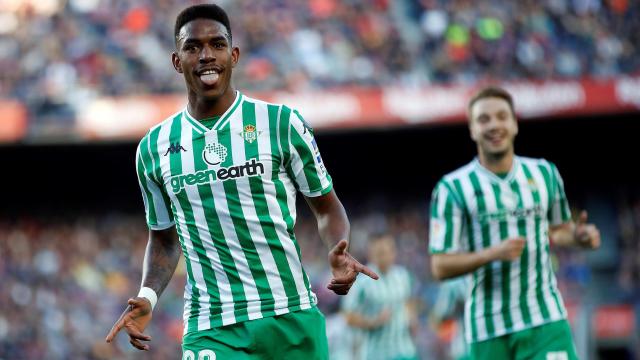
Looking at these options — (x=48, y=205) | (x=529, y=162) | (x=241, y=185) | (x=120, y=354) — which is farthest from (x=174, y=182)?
(x=48, y=205)

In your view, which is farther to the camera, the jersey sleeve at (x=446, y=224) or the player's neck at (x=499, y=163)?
the player's neck at (x=499, y=163)

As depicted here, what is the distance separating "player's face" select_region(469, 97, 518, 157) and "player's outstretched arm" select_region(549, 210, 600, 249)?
0.55m

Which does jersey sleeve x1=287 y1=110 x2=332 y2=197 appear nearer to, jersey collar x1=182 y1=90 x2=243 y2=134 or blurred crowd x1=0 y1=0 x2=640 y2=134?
jersey collar x1=182 y1=90 x2=243 y2=134

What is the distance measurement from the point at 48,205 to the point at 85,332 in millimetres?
4235

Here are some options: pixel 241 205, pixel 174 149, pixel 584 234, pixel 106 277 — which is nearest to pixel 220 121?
pixel 174 149

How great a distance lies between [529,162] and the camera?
20.4ft

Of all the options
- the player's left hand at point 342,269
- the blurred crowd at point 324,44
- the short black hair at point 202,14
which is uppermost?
the blurred crowd at point 324,44

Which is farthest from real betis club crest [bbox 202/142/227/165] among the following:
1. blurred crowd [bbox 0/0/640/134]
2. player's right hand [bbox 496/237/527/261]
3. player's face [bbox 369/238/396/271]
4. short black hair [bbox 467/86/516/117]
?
blurred crowd [bbox 0/0/640/134]

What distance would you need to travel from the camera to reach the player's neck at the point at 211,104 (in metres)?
4.40

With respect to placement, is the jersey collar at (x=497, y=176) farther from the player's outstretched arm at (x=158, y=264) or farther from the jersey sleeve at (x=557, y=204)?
the player's outstretched arm at (x=158, y=264)

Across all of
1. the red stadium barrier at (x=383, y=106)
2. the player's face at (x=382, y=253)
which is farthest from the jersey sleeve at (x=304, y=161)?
the red stadium barrier at (x=383, y=106)

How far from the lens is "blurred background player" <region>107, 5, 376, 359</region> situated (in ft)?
14.1

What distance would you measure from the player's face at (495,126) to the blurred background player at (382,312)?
4100 millimetres

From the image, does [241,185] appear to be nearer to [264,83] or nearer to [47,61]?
[264,83]
